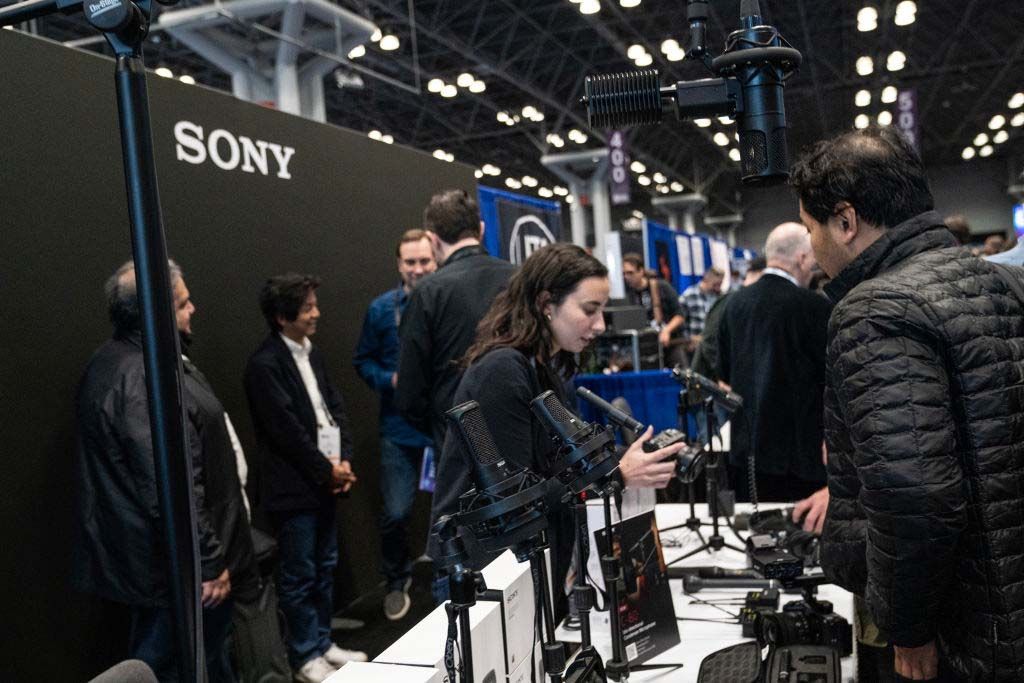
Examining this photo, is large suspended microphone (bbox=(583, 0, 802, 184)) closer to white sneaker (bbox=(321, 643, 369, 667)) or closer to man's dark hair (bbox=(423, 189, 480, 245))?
man's dark hair (bbox=(423, 189, 480, 245))

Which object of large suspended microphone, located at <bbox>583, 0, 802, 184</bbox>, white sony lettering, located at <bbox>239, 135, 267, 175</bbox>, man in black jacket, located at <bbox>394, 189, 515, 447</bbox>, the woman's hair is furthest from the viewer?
white sony lettering, located at <bbox>239, 135, 267, 175</bbox>

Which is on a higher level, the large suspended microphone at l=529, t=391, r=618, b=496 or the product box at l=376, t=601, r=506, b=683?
the large suspended microphone at l=529, t=391, r=618, b=496

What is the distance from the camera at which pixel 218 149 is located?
3.73m

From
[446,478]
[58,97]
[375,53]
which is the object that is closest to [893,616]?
[446,478]

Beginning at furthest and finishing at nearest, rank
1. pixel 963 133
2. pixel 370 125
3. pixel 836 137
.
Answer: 1. pixel 963 133
2. pixel 370 125
3. pixel 836 137

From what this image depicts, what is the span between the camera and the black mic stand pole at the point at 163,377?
617mm

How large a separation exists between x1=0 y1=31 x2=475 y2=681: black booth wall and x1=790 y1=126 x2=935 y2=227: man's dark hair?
2369 mm

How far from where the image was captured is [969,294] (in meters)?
1.50

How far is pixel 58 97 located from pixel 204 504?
1.47 m

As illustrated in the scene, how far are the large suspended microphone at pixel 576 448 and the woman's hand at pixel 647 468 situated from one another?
0.64m

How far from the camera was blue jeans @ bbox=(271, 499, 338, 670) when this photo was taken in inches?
139

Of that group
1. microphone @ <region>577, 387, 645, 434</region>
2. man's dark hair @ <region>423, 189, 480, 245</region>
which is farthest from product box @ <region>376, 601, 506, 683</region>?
man's dark hair @ <region>423, 189, 480, 245</region>

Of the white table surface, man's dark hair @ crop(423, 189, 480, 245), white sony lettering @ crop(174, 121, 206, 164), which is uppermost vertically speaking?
white sony lettering @ crop(174, 121, 206, 164)

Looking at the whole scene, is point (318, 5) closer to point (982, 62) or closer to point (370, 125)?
point (370, 125)
